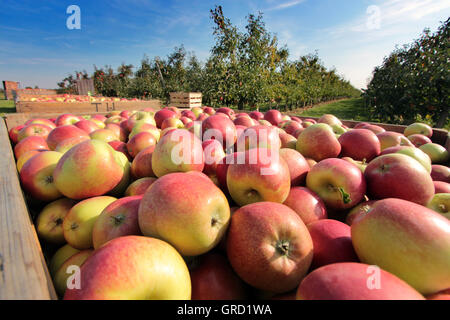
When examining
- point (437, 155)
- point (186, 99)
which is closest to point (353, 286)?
point (437, 155)

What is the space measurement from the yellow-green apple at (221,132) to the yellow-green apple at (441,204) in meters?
1.57

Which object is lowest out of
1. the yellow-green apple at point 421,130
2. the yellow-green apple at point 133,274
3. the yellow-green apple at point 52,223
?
the yellow-green apple at point 52,223

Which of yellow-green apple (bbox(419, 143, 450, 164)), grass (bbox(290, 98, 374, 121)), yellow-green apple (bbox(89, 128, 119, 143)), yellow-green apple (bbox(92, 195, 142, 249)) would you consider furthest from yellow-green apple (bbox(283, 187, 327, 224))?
grass (bbox(290, 98, 374, 121))

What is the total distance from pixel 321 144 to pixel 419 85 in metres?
9.16

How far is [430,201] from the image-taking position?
1.44m

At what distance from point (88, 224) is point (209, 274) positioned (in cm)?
77

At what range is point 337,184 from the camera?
4.69 ft

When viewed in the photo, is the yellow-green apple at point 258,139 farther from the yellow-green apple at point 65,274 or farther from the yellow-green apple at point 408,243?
the yellow-green apple at point 65,274

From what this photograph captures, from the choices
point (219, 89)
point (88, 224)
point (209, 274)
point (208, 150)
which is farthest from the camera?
point (219, 89)

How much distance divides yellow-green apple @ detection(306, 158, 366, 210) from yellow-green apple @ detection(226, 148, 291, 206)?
13.2 inches

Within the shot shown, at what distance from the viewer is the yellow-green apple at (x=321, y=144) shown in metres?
2.05

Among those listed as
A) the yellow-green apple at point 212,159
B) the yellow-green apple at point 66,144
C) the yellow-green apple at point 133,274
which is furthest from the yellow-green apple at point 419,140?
the yellow-green apple at point 66,144
